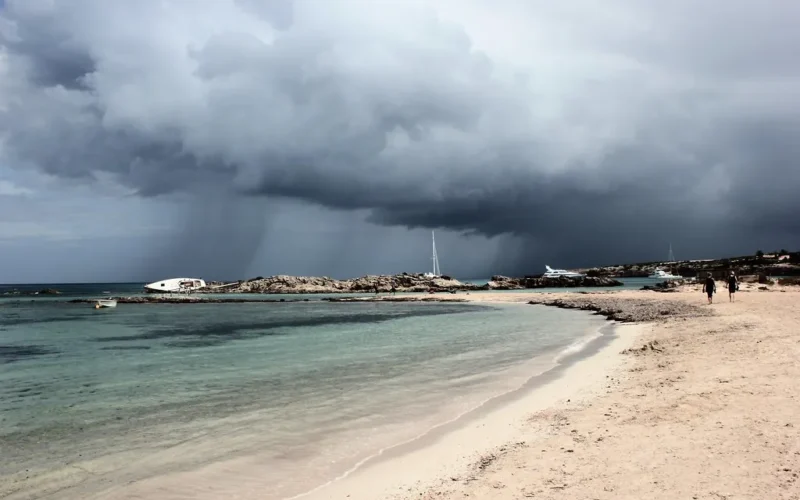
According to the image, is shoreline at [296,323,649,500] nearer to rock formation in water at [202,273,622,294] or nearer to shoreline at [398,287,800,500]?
shoreline at [398,287,800,500]

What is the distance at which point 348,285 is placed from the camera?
477ft

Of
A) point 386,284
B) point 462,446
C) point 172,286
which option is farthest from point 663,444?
point 172,286

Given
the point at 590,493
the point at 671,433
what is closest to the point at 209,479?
the point at 590,493

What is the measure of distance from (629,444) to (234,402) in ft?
32.6

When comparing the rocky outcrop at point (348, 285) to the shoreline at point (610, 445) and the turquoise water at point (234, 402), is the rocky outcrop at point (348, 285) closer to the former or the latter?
the turquoise water at point (234, 402)

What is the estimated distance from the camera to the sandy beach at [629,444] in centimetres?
593

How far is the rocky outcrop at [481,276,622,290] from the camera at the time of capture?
133250 mm

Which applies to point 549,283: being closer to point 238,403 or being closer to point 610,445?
point 238,403

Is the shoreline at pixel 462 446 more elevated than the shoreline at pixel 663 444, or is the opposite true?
the shoreline at pixel 663 444

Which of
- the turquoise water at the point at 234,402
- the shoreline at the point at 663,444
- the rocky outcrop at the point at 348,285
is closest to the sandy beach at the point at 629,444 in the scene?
the shoreline at the point at 663,444

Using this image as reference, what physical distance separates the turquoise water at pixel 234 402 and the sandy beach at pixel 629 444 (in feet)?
4.24

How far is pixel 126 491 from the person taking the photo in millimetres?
7500

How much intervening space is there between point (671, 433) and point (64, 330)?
45190 millimetres

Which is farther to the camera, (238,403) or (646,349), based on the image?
(646,349)
